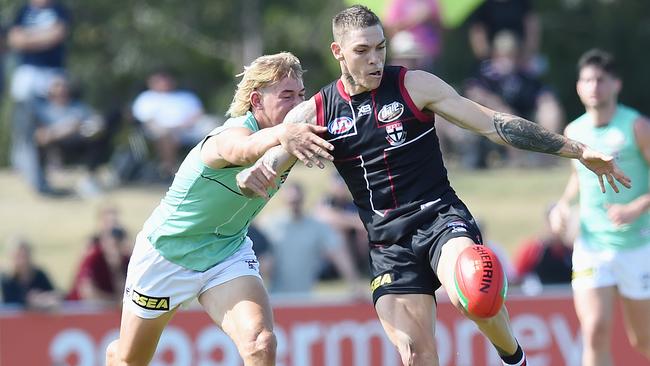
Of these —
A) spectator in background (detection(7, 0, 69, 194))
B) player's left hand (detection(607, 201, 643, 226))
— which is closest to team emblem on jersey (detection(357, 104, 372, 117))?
player's left hand (detection(607, 201, 643, 226))

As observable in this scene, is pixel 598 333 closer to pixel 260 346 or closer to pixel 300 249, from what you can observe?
pixel 260 346

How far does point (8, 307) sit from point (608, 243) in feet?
18.0

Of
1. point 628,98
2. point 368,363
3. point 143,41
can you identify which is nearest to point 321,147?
point 368,363

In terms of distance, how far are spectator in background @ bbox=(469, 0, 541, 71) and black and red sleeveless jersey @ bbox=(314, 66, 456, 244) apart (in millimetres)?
8778

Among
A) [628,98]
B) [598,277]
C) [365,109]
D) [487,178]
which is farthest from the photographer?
[628,98]

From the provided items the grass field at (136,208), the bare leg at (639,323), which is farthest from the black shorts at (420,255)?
the grass field at (136,208)

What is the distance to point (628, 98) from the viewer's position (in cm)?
2064

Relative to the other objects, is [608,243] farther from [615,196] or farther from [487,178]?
[487,178]

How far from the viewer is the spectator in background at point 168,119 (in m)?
14.5

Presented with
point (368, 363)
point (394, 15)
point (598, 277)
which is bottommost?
point (368, 363)

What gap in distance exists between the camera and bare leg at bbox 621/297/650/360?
8328mm

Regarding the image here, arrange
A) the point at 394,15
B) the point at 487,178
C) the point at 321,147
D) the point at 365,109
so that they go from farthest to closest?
1. the point at 487,178
2. the point at 394,15
3. the point at 365,109
4. the point at 321,147

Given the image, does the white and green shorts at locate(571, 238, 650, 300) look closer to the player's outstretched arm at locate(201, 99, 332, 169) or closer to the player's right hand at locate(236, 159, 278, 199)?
the player's outstretched arm at locate(201, 99, 332, 169)

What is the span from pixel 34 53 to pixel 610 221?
828 cm
